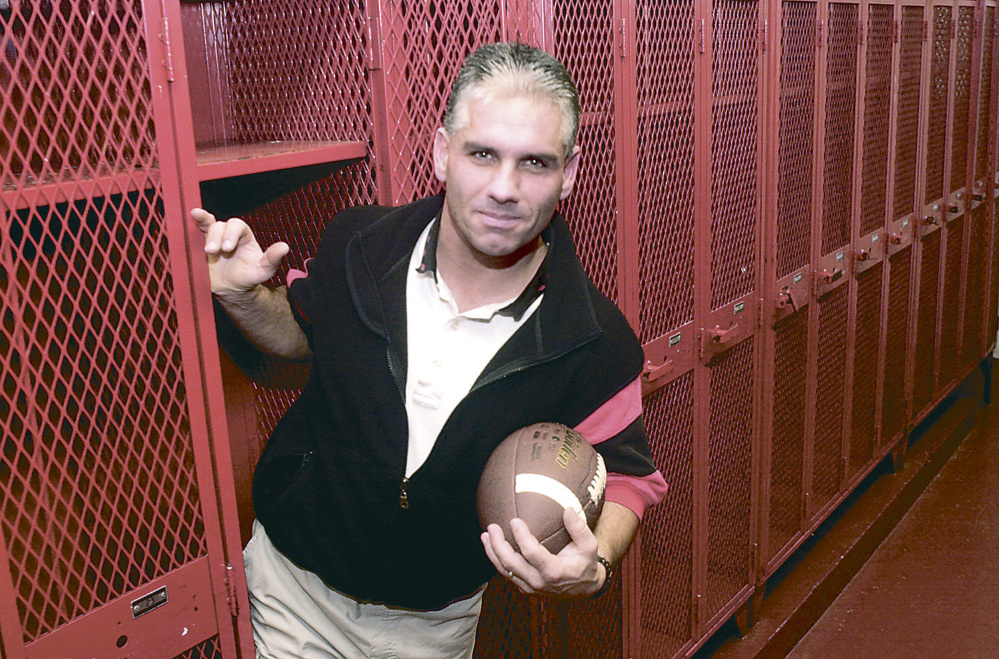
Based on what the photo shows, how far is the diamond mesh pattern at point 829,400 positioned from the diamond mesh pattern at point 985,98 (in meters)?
2.15

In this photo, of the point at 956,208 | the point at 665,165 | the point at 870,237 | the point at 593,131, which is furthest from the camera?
the point at 956,208

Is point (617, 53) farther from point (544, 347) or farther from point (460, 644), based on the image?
point (460, 644)

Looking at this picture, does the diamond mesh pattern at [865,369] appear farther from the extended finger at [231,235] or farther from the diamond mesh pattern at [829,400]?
the extended finger at [231,235]

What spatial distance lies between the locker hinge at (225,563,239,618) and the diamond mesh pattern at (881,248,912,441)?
3682mm

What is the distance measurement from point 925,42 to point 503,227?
3630mm

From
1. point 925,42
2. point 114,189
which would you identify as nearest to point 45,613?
point 114,189

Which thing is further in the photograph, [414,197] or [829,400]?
[829,400]

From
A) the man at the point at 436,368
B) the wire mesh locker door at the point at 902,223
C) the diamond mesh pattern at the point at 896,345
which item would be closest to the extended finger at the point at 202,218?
the man at the point at 436,368

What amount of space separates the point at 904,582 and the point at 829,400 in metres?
0.84

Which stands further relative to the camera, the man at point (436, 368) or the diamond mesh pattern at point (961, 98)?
the diamond mesh pattern at point (961, 98)

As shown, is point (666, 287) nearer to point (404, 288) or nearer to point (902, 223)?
point (404, 288)

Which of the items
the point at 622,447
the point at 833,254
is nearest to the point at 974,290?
the point at 833,254

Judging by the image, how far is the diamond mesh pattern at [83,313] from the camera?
136 cm

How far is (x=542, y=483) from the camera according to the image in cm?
162
